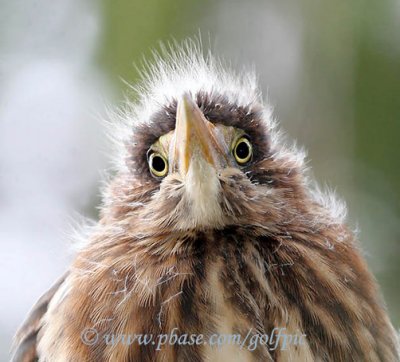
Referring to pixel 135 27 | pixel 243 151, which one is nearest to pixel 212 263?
pixel 243 151

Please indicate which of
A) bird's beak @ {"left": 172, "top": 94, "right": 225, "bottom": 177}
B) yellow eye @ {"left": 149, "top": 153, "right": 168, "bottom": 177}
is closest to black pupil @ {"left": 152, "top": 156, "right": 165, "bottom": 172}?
yellow eye @ {"left": 149, "top": 153, "right": 168, "bottom": 177}

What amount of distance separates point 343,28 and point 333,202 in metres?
0.67

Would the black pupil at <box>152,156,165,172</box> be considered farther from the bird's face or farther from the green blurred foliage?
the green blurred foliage

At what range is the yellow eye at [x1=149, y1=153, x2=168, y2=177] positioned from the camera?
2.04 m

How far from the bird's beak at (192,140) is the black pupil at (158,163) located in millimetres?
141

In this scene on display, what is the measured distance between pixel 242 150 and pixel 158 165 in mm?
227

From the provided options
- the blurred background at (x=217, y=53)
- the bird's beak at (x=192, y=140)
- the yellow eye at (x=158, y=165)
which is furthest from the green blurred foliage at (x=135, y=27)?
the bird's beak at (x=192, y=140)

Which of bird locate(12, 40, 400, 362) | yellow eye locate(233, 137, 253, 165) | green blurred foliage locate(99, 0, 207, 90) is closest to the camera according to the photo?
bird locate(12, 40, 400, 362)

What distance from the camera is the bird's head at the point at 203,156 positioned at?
187cm

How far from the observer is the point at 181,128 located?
187 cm

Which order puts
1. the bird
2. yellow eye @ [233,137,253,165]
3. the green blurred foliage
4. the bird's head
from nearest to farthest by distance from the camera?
the bird
the bird's head
yellow eye @ [233,137,253,165]
the green blurred foliage

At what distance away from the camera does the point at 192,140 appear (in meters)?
1.83

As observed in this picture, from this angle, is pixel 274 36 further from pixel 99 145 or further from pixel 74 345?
pixel 74 345

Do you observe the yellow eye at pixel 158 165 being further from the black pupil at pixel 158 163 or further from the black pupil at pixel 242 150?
the black pupil at pixel 242 150
